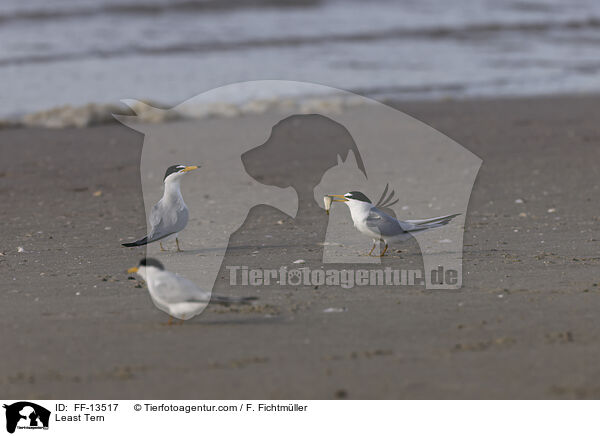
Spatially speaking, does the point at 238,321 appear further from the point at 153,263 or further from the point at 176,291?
the point at 153,263

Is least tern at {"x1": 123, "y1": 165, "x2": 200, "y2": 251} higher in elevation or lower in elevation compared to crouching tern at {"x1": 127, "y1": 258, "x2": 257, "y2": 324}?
higher

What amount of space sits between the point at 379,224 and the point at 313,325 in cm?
169

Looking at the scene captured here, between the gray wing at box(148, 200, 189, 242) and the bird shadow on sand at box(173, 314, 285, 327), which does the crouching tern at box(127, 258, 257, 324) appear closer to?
the bird shadow on sand at box(173, 314, 285, 327)

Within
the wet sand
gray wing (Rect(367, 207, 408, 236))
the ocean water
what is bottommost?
the wet sand

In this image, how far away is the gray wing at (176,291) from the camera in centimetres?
449

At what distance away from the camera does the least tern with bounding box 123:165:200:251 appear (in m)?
6.38

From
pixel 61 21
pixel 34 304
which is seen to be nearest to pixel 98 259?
pixel 34 304

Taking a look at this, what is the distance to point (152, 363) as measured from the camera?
13.3 ft

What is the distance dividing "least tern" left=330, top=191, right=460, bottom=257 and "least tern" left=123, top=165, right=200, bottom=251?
4.03 ft

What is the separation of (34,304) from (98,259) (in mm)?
1213

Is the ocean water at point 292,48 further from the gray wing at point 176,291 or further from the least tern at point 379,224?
the gray wing at point 176,291

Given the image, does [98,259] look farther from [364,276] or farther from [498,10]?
[498,10]

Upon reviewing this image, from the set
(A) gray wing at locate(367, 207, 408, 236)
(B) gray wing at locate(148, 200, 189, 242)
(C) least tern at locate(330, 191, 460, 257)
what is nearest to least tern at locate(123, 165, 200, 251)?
(B) gray wing at locate(148, 200, 189, 242)

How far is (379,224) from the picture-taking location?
6.16 meters
